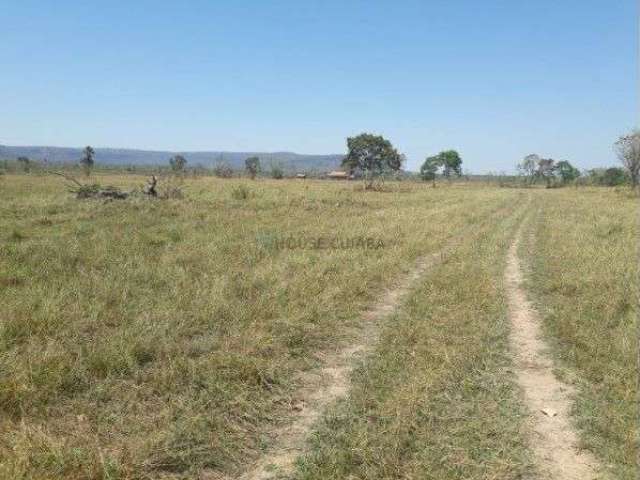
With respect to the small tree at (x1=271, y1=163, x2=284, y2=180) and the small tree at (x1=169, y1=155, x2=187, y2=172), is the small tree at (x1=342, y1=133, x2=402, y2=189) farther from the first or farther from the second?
the small tree at (x1=271, y1=163, x2=284, y2=180)

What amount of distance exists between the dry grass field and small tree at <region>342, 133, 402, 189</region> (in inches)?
2122

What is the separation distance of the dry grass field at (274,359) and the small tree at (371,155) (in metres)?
53.9

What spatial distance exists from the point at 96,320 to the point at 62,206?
743 inches

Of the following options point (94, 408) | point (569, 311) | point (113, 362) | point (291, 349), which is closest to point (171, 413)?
point (94, 408)

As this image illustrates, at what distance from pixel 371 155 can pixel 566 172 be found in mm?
77937

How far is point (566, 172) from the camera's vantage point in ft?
395

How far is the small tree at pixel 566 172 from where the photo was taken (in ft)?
387

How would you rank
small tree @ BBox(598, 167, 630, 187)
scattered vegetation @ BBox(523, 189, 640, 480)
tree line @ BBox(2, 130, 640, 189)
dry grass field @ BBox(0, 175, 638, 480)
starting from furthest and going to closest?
small tree @ BBox(598, 167, 630, 187)
tree line @ BBox(2, 130, 640, 189)
scattered vegetation @ BBox(523, 189, 640, 480)
dry grass field @ BBox(0, 175, 638, 480)

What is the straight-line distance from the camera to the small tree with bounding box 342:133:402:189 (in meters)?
65.1

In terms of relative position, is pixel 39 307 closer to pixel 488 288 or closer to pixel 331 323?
pixel 331 323

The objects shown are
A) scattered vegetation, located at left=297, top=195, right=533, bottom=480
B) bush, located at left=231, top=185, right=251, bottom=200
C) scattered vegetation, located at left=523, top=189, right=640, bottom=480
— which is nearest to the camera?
scattered vegetation, located at left=297, top=195, right=533, bottom=480

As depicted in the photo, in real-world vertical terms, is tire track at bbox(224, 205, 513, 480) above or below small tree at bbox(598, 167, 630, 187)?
below

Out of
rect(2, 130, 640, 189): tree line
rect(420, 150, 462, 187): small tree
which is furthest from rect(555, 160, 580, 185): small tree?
rect(420, 150, 462, 187): small tree

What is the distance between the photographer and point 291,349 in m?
6.05
